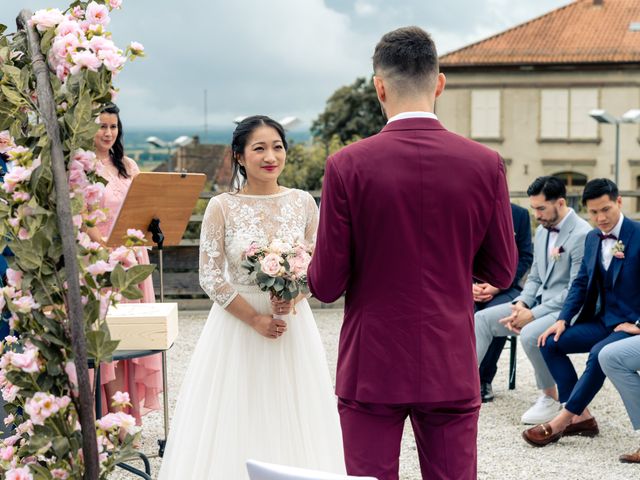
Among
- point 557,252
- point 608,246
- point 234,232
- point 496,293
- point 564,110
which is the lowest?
point 496,293

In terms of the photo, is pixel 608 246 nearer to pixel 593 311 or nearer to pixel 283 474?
pixel 593 311

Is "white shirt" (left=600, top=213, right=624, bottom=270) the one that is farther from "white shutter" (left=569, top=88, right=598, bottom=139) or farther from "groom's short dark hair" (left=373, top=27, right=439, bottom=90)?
"white shutter" (left=569, top=88, right=598, bottom=139)

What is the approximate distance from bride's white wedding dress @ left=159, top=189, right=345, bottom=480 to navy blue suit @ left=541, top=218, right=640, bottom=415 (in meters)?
2.15

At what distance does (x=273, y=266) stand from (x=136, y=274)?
81.6 inches

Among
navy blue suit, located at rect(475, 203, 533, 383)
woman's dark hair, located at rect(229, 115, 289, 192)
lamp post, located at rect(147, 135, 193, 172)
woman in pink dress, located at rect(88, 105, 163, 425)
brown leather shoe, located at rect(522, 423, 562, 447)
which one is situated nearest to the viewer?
woman's dark hair, located at rect(229, 115, 289, 192)

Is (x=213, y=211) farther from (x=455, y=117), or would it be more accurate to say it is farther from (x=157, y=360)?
(x=455, y=117)

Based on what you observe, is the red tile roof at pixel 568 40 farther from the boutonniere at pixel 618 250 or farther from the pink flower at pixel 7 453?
the pink flower at pixel 7 453

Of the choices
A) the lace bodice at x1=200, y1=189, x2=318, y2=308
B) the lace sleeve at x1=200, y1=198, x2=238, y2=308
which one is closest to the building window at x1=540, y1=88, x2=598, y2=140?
the lace bodice at x1=200, y1=189, x2=318, y2=308

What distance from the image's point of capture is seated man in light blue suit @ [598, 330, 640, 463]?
5.92m

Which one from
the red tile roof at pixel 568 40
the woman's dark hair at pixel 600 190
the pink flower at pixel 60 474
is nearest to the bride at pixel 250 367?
the woman's dark hair at pixel 600 190

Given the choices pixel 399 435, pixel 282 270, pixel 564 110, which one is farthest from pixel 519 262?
pixel 564 110

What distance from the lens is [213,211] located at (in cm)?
472

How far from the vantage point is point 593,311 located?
21.7 feet

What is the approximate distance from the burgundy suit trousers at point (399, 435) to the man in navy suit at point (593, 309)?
3321 mm
